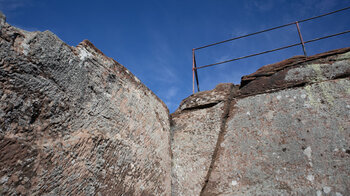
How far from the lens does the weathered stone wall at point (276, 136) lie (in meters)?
1.89

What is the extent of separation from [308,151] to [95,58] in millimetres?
1823

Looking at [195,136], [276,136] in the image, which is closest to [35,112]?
[195,136]

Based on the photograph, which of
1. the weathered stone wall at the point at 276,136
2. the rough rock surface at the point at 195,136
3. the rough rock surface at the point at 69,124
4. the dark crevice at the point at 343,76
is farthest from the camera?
the rough rock surface at the point at 195,136

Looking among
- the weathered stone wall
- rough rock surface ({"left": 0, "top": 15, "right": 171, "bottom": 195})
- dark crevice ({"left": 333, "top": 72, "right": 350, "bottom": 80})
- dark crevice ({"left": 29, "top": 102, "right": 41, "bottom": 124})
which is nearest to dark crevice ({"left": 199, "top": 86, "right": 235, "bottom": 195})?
the weathered stone wall

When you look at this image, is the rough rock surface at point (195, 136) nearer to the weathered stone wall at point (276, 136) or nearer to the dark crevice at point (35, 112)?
the weathered stone wall at point (276, 136)

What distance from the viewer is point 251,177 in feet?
6.70

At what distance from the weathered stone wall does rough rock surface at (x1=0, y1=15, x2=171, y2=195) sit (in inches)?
19.3

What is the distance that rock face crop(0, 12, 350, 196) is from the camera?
1333 millimetres

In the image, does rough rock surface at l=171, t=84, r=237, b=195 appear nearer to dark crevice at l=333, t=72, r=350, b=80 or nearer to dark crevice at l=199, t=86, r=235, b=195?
dark crevice at l=199, t=86, r=235, b=195

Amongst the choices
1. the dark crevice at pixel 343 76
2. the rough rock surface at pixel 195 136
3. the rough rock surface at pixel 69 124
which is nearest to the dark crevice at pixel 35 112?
the rough rock surface at pixel 69 124

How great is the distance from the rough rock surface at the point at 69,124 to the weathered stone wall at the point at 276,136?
19.3 inches

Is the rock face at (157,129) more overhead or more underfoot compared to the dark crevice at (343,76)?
more underfoot

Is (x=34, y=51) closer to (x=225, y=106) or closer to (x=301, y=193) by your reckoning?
(x=225, y=106)

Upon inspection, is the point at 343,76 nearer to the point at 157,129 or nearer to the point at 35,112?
the point at 157,129
